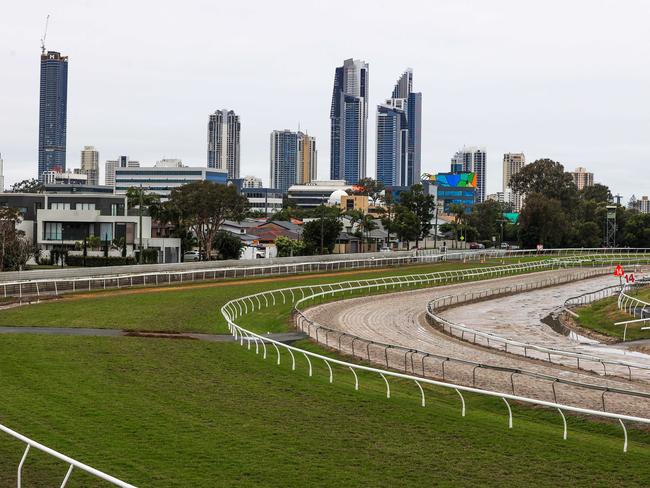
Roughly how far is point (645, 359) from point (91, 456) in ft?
82.3

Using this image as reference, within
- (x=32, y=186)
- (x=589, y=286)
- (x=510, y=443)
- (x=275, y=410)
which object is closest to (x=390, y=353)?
(x=275, y=410)

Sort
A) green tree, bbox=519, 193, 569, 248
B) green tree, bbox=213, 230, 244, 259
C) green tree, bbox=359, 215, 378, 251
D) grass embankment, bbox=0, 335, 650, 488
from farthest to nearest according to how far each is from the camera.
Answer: green tree, bbox=519, 193, 569, 248 < green tree, bbox=359, 215, 378, 251 < green tree, bbox=213, 230, 244, 259 < grass embankment, bbox=0, 335, 650, 488

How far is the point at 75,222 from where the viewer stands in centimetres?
8706

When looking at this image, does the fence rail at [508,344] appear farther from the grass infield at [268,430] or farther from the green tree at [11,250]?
the green tree at [11,250]

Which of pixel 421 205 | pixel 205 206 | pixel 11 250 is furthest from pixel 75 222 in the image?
pixel 421 205

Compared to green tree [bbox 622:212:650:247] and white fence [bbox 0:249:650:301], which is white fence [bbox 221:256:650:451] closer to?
white fence [bbox 0:249:650:301]

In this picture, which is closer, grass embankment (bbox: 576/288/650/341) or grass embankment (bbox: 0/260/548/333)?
grass embankment (bbox: 0/260/548/333)

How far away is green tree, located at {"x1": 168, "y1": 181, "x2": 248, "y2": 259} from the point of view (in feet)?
294

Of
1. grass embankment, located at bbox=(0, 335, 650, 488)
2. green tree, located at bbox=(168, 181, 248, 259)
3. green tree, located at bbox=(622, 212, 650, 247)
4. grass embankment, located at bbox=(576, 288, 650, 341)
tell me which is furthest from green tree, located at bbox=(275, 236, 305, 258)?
grass embankment, located at bbox=(0, 335, 650, 488)

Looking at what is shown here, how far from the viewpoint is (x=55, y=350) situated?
90.7ft

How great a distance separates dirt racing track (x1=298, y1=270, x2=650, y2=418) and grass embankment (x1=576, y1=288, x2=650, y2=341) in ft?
6.59

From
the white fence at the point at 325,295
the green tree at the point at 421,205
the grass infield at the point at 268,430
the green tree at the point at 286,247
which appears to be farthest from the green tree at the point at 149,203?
the grass infield at the point at 268,430

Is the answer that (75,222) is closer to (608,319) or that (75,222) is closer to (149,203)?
(149,203)

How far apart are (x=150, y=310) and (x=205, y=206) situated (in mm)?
47376
